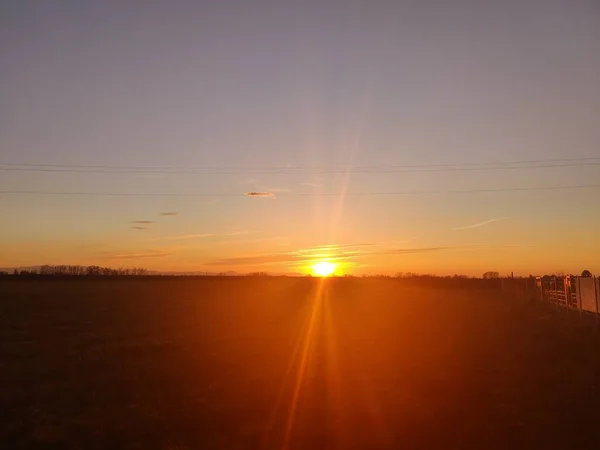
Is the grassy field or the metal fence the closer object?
the grassy field

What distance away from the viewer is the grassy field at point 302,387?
31.9 ft

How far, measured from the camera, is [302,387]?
13.6m

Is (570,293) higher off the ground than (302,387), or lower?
higher

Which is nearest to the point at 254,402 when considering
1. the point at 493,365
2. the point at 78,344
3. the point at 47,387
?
the point at 47,387

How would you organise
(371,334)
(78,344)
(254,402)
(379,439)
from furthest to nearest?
(371,334) → (78,344) → (254,402) → (379,439)

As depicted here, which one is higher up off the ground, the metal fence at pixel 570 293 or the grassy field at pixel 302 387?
the metal fence at pixel 570 293

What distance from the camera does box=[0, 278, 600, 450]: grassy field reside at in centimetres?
971

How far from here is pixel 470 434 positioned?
959 centimetres

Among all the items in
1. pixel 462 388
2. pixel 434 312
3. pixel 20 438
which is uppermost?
pixel 434 312

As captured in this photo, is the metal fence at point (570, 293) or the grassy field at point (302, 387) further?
the metal fence at point (570, 293)

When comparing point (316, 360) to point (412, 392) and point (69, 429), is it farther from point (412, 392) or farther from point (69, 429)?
point (69, 429)

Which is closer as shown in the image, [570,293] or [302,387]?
[302,387]

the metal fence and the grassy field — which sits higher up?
the metal fence

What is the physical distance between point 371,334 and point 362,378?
10.3 metres
